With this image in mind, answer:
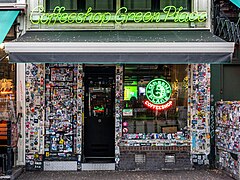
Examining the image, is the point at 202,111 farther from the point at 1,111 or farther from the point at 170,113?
the point at 1,111

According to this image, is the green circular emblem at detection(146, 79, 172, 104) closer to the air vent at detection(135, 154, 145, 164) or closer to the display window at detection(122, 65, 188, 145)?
the display window at detection(122, 65, 188, 145)

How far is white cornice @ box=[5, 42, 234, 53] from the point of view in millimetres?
8617

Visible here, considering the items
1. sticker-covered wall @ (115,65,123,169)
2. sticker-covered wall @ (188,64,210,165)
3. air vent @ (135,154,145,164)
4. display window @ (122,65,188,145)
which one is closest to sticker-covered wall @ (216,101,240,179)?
sticker-covered wall @ (188,64,210,165)

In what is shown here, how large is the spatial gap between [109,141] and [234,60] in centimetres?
374

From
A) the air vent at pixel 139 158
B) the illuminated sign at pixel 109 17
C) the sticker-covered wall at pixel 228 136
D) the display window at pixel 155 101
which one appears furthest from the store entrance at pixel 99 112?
the sticker-covered wall at pixel 228 136

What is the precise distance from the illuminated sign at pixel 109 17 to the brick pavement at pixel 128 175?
11.8 feet

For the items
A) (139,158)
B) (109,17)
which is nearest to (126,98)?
(139,158)

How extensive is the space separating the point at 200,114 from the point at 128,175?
232cm

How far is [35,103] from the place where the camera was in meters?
10.3

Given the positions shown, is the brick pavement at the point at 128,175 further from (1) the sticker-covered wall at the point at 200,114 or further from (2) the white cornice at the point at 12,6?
(2) the white cornice at the point at 12,6

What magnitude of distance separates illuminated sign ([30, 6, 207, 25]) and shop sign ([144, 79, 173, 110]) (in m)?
1.52

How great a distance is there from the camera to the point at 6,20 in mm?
9859

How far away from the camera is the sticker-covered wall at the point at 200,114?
34.0 ft

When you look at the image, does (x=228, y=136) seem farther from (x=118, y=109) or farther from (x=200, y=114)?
(x=118, y=109)
